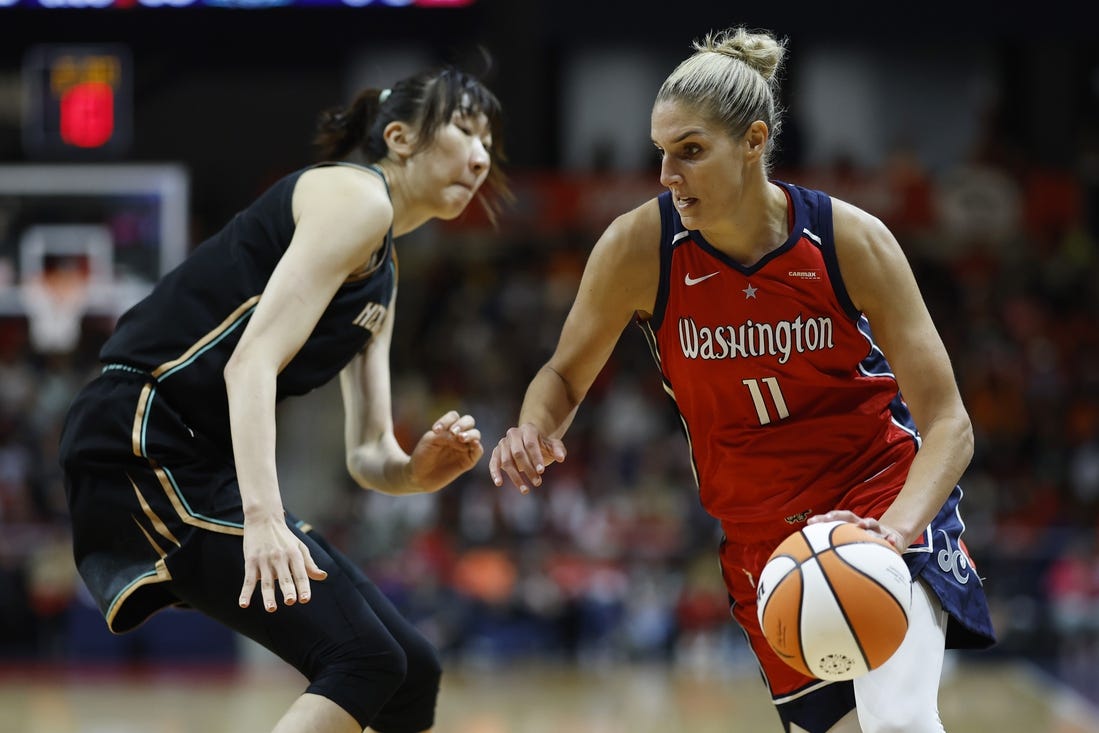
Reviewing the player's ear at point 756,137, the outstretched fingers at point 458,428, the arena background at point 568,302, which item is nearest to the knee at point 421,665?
the outstretched fingers at point 458,428

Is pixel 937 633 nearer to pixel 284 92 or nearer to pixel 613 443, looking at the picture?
pixel 613 443

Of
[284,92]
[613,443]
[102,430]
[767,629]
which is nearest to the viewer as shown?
[767,629]

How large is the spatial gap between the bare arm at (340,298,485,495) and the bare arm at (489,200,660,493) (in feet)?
0.89

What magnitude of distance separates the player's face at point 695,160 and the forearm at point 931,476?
690 mm

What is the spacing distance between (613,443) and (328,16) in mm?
4804

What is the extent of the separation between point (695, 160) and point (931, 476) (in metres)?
0.85

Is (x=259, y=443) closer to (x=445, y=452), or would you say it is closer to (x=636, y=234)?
(x=445, y=452)

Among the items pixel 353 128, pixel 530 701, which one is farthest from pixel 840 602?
pixel 530 701

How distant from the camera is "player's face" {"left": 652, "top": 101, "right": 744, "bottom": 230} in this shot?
2959mm

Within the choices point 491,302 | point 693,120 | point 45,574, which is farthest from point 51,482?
point 693,120

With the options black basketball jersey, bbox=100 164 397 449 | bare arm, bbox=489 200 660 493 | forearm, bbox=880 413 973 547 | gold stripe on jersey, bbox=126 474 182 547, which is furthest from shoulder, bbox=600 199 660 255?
gold stripe on jersey, bbox=126 474 182 547

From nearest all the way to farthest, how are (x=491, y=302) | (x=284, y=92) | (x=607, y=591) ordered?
1. (x=607, y=591)
2. (x=491, y=302)
3. (x=284, y=92)

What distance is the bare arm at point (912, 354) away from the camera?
291cm

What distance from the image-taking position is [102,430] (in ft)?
10.5
